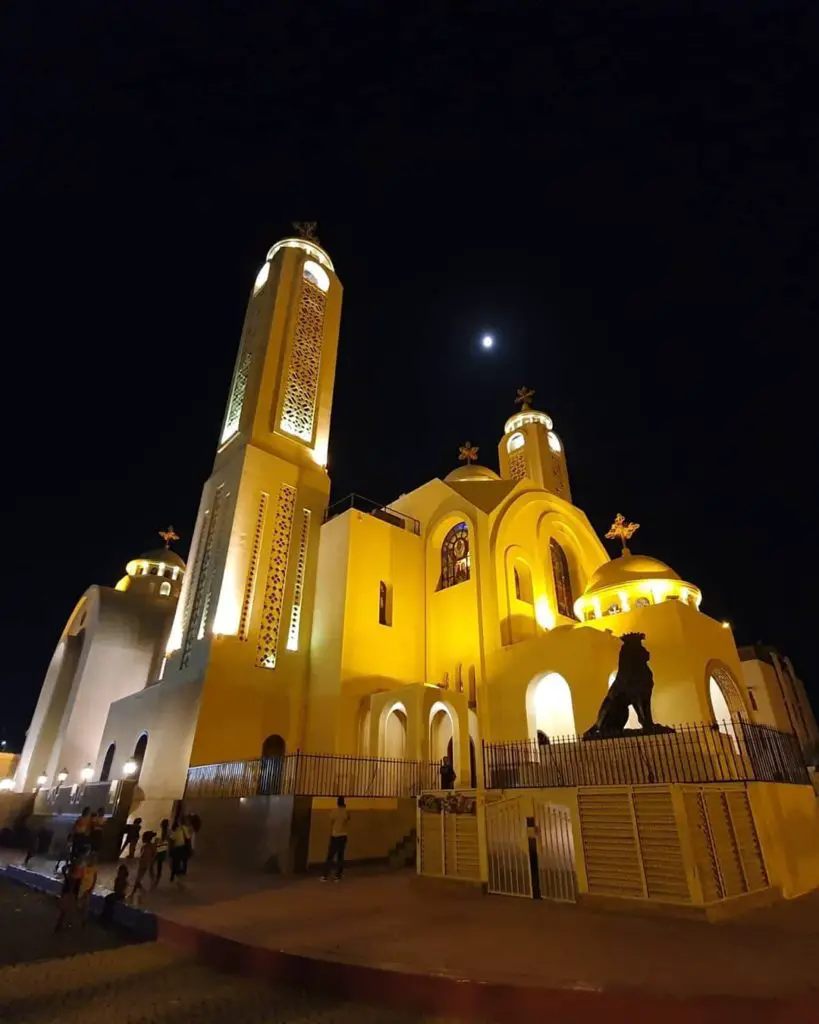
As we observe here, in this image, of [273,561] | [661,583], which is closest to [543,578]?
[661,583]

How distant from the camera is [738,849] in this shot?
6711 mm

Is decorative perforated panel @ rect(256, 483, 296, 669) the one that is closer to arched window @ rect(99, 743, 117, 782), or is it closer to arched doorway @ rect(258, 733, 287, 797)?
arched doorway @ rect(258, 733, 287, 797)

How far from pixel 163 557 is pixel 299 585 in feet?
52.4

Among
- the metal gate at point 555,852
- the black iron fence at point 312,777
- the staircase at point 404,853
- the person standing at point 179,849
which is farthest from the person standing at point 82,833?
the metal gate at point 555,852

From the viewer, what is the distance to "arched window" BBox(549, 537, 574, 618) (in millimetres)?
19453

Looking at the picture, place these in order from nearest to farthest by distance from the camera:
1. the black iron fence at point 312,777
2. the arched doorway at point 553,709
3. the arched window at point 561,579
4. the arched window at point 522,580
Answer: the black iron fence at point 312,777
the arched doorway at point 553,709
the arched window at point 522,580
the arched window at point 561,579

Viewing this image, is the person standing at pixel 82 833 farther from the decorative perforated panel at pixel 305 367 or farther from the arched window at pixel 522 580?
the arched window at pixel 522 580

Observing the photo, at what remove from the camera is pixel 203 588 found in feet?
50.0

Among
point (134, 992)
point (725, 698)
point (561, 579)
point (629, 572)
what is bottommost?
point (134, 992)

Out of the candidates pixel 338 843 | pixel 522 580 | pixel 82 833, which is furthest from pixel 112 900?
pixel 522 580

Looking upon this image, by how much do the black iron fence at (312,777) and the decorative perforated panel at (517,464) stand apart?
1604 cm

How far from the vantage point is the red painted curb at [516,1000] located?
3299 mm

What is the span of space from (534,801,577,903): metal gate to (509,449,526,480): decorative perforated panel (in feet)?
66.9

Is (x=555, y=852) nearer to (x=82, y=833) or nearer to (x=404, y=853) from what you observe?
(x=404, y=853)
